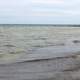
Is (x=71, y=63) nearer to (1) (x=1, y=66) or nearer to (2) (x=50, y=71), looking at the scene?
(2) (x=50, y=71)

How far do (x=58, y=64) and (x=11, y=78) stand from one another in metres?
1.17

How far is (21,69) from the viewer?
13.6 ft

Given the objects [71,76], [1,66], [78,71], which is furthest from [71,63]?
[1,66]

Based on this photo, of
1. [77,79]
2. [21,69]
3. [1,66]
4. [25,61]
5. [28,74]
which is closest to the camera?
[77,79]

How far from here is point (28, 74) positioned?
380 centimetres

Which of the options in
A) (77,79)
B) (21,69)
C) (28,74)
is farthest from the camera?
(21,69)

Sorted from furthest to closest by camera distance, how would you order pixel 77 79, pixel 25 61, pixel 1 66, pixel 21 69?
pixel 25 61 → pixel 1 66 → pixel 21 69 → pixel 77 79

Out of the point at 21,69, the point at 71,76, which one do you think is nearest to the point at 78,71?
the point at 71,76

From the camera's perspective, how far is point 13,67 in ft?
14.3

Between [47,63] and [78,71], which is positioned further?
[47,63]

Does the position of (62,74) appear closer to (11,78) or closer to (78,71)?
(78,71)

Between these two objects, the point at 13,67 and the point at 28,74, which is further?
the point at 13,67

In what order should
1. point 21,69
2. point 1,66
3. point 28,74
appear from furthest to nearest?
1. point 1,66
2. point 21,69
3. point 28,74

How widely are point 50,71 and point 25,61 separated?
1.04 meters
